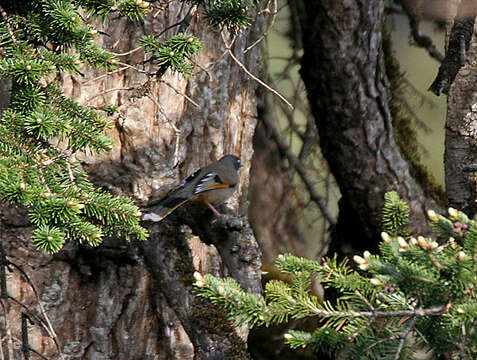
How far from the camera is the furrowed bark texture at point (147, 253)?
267 cm

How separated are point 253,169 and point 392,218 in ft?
13.1

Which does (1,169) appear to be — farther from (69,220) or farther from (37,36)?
(37,36)

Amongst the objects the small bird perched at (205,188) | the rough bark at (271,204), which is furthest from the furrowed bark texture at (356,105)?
the rough bark at (271,204)

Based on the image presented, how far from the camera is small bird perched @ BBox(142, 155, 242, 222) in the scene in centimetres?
270

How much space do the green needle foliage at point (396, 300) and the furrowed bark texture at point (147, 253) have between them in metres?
0.95

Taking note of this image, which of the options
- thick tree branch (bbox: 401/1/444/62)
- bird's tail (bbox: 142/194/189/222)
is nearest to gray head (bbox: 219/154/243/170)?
bird's tail (bbox: 142/194/189/222)

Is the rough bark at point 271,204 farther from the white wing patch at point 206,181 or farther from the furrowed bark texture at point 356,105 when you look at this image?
the white wing patch at point 206,181

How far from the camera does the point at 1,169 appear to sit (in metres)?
1.70

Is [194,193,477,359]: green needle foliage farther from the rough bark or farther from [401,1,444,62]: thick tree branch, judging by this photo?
the rough bark

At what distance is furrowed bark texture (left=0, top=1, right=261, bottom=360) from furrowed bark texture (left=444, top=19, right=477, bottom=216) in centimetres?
116

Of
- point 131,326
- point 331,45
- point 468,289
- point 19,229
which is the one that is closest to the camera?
point 468,289

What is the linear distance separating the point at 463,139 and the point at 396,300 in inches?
70.5

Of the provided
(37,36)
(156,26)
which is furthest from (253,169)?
(37,36)

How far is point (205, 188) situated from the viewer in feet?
9.66
